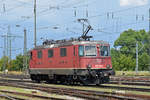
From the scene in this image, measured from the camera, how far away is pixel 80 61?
2294 cm

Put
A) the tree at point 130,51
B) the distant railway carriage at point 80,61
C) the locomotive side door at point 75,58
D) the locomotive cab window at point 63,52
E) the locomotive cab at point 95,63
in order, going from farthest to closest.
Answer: the tree at point 130,51 → the locomotive cab window at point 63,52 → the locomotive side door at point 75,58 → the distant railway carriage at point 80,61 → the locomotive cab at point 95,63

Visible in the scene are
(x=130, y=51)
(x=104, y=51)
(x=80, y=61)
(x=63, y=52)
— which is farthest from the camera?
(x=130, y=51)

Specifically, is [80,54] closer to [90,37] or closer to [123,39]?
[90,37]

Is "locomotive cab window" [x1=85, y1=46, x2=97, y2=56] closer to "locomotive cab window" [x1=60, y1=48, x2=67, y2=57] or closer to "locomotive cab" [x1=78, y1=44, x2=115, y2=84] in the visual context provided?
"locomotive cab" [x1=78, y1=44, x2=115, y2=84]

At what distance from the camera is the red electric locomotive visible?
75.0 ft

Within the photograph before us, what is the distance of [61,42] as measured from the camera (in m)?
25.6

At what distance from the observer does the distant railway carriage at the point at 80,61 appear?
74.9 ft

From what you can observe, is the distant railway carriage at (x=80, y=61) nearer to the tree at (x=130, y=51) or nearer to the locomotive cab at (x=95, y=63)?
the locomotive cab at (x=95, y=63)

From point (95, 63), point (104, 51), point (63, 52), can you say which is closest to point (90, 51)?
point (95, 63)

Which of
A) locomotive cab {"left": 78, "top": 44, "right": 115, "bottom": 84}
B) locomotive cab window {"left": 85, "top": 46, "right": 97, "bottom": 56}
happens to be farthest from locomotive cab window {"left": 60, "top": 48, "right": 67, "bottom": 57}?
locomotive cab window {"left": 85, "top": 46, "right": 97, "bottom": 56}

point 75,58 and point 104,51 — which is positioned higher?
point 104,51

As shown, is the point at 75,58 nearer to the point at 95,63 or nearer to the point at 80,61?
the point at 80,61

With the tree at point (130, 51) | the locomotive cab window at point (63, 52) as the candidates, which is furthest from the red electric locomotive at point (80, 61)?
the tree at point (130, 51)

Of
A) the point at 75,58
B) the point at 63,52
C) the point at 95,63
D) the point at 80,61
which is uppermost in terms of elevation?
the point at 63,52
